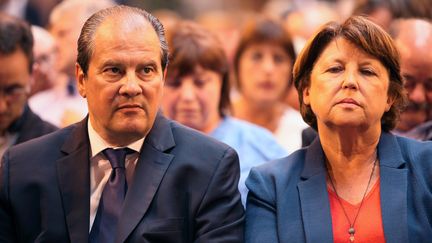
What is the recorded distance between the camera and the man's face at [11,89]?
408cm

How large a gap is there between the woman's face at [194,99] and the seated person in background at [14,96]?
74 centimetres

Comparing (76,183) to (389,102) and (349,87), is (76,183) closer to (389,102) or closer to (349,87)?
(349,87)

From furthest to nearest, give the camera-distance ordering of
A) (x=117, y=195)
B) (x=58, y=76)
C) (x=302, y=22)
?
(x=302, y=22) → (x=58, y=76) → (x=117, y=195)

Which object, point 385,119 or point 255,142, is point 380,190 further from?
point 255,142

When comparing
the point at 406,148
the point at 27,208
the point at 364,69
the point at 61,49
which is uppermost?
the point at 61,49

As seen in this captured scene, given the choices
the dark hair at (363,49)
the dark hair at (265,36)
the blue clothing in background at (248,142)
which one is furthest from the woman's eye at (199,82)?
the dark hair at (363,49)

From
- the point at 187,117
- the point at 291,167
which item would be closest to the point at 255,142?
the point at 187,117

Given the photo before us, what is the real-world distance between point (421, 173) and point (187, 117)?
5.29ft

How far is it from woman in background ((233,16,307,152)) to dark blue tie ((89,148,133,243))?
2157 millimetres

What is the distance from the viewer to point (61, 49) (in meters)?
5.62

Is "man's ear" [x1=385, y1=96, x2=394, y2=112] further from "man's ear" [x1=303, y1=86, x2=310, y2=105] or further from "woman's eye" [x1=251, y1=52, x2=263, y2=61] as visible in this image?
"woman's eye" [x1=251, y1=52, x2=263, y2=61]

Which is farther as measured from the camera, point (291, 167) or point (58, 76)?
point (58, 76)

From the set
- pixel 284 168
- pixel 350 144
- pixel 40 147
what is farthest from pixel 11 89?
pixel 350 144

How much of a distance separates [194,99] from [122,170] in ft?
4.44
